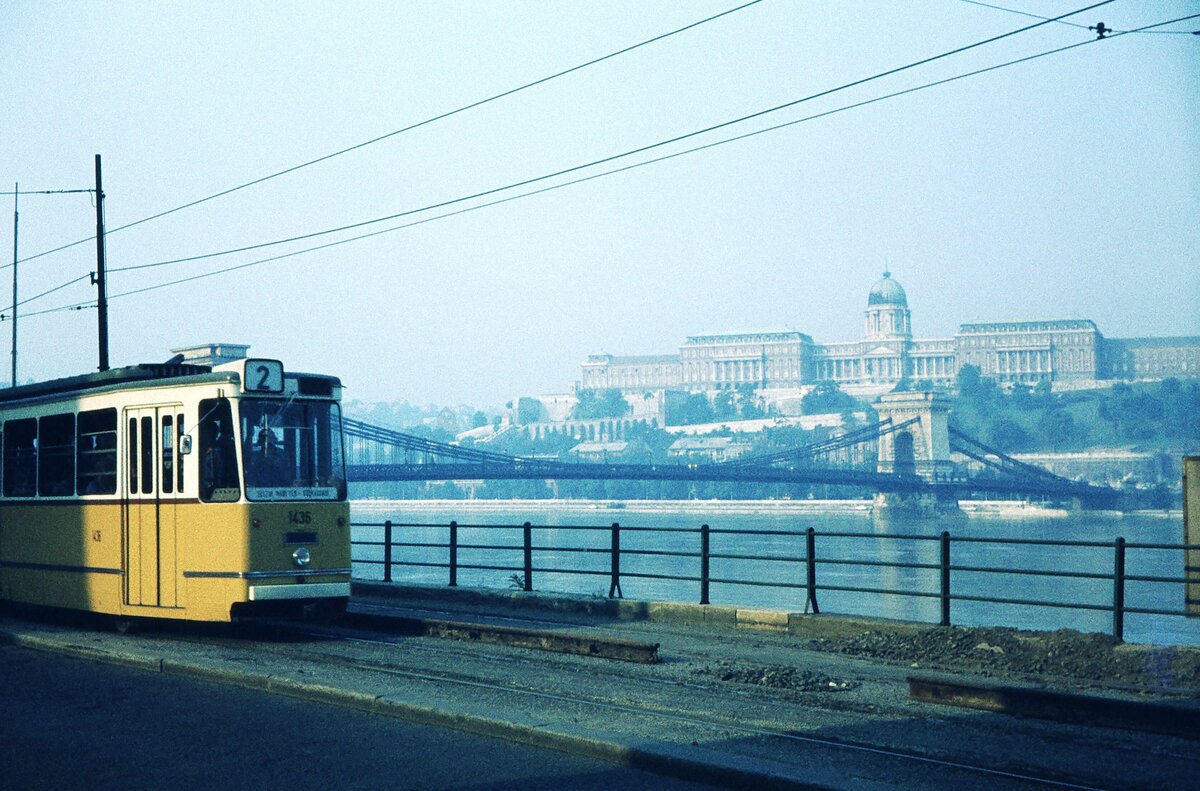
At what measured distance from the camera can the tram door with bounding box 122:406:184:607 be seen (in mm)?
13617

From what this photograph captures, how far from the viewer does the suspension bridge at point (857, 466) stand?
2756 inches

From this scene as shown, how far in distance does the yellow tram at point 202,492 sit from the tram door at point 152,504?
0.01 m

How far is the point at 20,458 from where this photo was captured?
16141 mm

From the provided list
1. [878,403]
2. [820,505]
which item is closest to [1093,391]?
[878,403]

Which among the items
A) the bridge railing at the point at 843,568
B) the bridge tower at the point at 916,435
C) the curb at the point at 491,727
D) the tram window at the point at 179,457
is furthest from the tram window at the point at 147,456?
the bridge tower at the point at 916,435

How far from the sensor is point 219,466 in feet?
43.4

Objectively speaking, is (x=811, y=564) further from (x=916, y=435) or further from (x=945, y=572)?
(x=916, y=435)

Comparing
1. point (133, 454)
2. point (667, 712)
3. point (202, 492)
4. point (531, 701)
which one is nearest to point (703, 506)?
point (133, 454)

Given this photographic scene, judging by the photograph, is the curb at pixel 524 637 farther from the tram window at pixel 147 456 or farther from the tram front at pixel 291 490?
the tram window at pixel 147 456

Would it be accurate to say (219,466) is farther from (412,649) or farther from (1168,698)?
(1168,698)

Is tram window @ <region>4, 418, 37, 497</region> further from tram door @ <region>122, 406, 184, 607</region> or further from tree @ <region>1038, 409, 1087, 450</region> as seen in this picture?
tree @ <region>1038, 409, 1087, 450</region>

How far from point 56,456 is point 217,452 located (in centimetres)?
323

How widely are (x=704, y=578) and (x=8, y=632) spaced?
296 inches

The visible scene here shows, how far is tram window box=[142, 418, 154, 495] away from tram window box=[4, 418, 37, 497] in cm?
250
